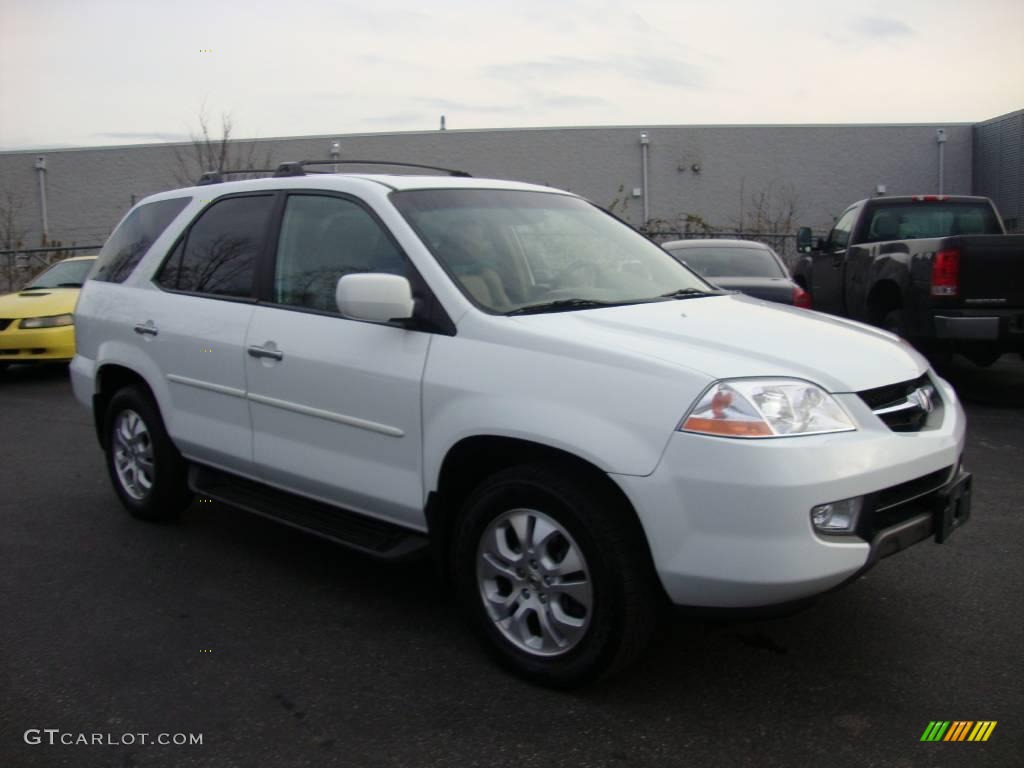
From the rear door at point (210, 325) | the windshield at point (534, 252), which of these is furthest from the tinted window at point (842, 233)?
the rear door at point (210, 325)

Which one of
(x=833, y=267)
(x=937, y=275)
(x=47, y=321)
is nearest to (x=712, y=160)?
(x=833, y=267)

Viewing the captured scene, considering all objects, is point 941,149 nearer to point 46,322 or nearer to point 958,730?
point 46,322

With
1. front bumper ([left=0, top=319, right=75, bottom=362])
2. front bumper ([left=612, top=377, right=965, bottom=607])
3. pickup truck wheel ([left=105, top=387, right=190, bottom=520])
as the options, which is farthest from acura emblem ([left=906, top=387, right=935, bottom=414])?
front bumper ([left=0, top=319, right=75, bottom=362])

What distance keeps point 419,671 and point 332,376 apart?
3.93 ft

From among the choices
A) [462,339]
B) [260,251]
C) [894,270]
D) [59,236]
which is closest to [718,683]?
[462,339]

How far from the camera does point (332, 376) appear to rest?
155 inches

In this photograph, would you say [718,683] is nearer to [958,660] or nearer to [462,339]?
[958,660]

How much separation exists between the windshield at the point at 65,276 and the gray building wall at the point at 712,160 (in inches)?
622

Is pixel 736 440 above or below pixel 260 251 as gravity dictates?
below

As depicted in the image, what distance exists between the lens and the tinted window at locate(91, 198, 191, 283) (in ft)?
17.4

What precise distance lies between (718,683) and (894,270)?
21.7 ft

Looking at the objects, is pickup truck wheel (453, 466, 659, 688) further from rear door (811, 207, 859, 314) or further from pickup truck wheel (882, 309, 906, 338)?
rear door (811, 207, 859, 314)

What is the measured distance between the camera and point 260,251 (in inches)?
179

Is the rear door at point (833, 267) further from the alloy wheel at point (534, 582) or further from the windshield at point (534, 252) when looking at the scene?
the alloy wheel at point (534, 582)
